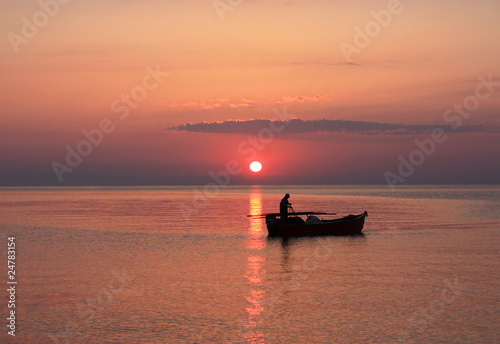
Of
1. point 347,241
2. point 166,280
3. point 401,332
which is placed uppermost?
point 347,241

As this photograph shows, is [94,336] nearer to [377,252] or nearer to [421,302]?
[421,302]

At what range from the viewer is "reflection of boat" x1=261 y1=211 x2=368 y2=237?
142ft

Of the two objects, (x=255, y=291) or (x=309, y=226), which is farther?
(x=309, y=226)

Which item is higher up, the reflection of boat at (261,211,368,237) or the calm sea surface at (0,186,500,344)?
the reflection of boat at (261,211,368,237)

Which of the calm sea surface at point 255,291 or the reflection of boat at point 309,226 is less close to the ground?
the reflection of boat at point 309,226

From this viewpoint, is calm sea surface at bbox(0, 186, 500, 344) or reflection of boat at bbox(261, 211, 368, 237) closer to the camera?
calm sea surface at bbox(0, 186, 500, 344)

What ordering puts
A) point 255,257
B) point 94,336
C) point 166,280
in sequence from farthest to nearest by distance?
1. point 255,257
2. point 166,280
3. point 94,336

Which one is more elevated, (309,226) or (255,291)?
(309,226)

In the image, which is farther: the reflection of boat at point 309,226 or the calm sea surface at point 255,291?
the reflection of boat at point 309,226

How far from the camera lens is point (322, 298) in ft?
68.2

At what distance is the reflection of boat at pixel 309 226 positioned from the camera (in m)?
43.4

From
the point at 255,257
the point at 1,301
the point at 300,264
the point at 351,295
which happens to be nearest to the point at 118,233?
the point at 255,257

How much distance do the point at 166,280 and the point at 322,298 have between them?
24.5ft

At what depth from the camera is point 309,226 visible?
4381 centimetres
